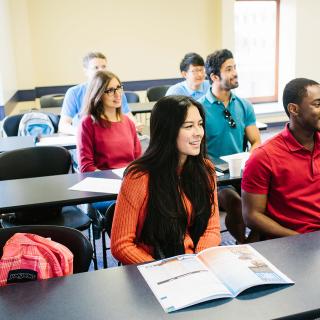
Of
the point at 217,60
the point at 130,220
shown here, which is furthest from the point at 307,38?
the point at 130,220

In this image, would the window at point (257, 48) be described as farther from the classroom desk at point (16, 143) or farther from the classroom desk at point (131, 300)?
the classroom desk at point (131, 300)

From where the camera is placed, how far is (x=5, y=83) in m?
4.68

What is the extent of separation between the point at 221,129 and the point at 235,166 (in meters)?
0.63

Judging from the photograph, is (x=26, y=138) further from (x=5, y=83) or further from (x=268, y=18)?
(x=268, y=18)

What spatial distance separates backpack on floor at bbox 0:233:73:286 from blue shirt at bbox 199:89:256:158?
1703 millimetres

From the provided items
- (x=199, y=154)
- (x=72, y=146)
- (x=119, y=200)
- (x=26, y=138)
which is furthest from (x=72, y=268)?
→ (x=26, y=138)

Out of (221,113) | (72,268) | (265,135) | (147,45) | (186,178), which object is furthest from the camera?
(265,135)

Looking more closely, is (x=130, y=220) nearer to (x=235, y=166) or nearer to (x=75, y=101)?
(x=235, y=166)

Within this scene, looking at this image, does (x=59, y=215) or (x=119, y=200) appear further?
(x=59, y=215)

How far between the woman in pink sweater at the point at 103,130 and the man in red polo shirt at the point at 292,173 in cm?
109

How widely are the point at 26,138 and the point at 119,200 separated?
223 cm

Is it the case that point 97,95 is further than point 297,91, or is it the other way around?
point 97,95

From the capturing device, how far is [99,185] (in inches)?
94.0

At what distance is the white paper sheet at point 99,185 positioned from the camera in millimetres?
2312
